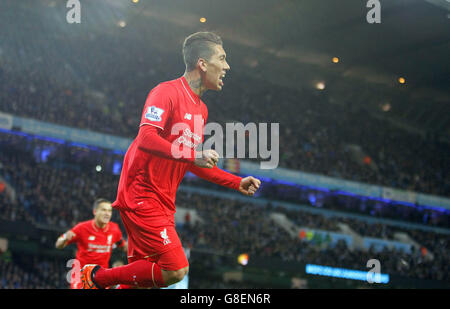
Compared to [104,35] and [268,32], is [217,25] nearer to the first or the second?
[268,32]

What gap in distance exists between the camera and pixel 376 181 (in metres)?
29.4

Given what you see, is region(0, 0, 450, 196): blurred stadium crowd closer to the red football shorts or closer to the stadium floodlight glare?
the stadium floodlight glare

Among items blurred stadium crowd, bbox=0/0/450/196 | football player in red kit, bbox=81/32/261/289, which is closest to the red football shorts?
football player in red kit, bbox=81/32/261/289

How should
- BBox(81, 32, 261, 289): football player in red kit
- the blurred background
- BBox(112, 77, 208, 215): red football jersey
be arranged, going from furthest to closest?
the blurred background, BBox(112, 77, 208, 215): red football jersey, BBox(81, 32, 261, 289): football player in red kit

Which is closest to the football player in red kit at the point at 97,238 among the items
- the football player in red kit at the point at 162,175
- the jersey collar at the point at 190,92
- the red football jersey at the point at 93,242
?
the red football jersey at the point at 93,242

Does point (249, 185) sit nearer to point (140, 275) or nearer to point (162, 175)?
point (162, 175)

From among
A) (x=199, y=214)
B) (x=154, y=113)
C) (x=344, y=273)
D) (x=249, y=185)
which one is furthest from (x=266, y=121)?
(x=154, y=113)

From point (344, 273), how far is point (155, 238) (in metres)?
20.3

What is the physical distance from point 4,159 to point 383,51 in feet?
69.9

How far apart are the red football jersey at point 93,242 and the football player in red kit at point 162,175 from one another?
3.81 m

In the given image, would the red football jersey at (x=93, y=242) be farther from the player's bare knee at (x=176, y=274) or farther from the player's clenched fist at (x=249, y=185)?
the player's clenched fist at (x=249, y=185)

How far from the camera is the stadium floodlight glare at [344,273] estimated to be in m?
21.9

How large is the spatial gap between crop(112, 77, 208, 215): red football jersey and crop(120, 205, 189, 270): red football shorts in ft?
0.29

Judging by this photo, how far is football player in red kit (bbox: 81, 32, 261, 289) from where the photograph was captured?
149 inches
